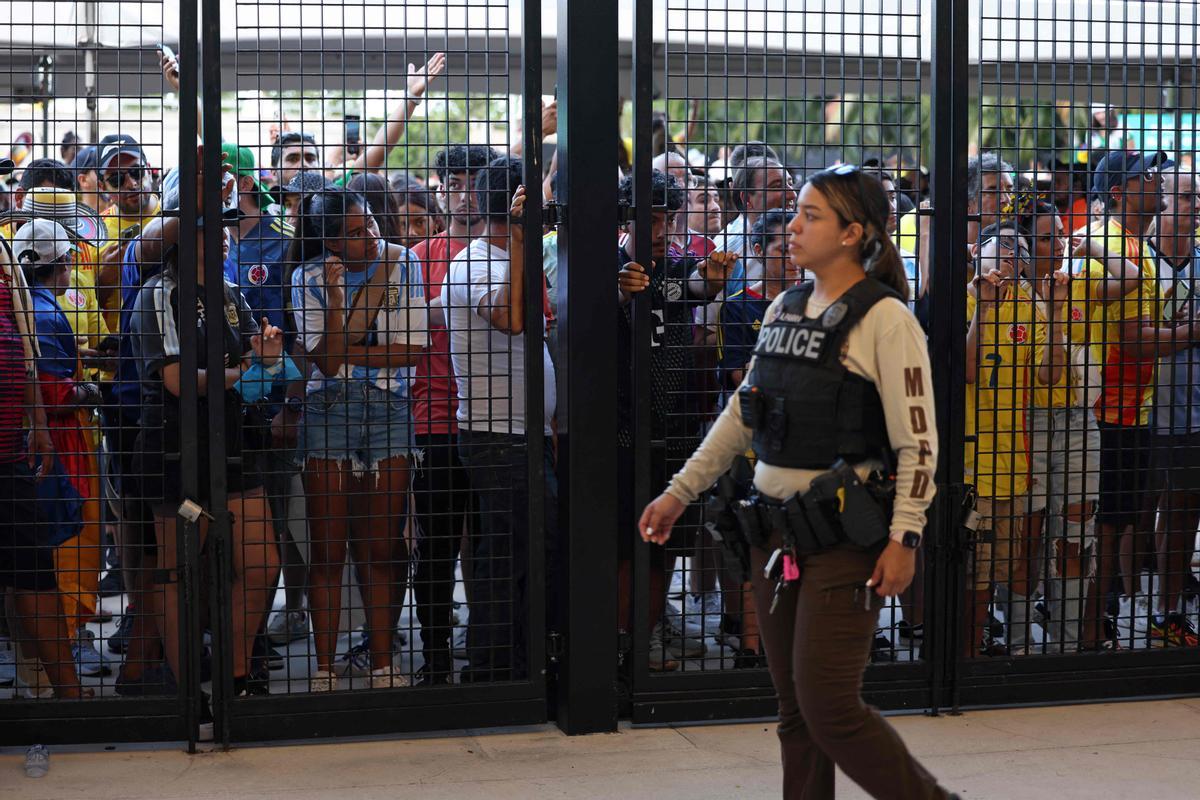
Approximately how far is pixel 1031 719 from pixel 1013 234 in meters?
1.74

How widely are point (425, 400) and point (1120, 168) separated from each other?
2.82m

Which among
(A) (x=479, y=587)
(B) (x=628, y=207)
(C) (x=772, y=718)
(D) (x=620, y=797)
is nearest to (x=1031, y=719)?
(C) (x=772, y=718)

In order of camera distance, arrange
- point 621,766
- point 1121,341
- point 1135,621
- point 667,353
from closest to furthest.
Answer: point 621,766
point 667,353
point 1121,341
point 1135,621

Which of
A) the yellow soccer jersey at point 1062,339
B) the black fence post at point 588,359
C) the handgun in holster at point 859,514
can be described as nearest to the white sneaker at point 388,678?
the black fence post at point 588,359

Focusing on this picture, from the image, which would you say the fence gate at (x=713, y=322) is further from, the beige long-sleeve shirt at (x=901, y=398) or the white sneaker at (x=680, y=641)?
the beige long-sleeve shirt at (x=901, y=398)

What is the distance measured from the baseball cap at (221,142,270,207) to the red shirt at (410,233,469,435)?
0.61 metres

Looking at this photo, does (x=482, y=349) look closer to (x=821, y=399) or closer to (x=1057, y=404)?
(x=821, y=399)

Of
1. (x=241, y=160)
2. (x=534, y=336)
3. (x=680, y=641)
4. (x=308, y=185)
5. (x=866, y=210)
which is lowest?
(x=680, y=641)

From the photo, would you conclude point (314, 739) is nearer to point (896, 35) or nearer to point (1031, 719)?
point (1031, 719)

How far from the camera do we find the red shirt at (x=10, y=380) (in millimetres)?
4449

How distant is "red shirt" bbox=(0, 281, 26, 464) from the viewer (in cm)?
445

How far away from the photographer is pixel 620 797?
4055 mm

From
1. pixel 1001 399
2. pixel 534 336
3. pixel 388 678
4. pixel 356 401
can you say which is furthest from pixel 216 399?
pixel 1001 399

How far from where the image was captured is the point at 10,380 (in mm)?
4469
